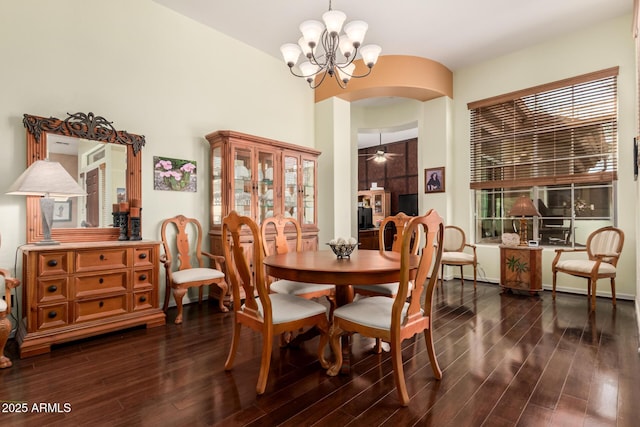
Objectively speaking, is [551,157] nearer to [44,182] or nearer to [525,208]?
[525,208]

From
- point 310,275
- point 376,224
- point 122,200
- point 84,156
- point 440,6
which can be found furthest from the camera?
point 376,224

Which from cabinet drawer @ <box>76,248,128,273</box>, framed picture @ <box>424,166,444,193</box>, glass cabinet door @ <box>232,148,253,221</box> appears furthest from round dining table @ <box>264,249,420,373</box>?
framed picture @ <box>424,166,444,193</box>

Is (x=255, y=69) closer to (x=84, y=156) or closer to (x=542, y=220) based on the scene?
(x=84, y=156)

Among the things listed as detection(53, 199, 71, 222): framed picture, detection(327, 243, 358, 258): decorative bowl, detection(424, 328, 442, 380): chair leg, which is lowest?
detection(424, 328, 442, 380): chair leg

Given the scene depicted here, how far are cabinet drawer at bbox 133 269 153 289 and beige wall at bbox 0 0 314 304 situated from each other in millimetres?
642

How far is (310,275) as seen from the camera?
6.66 ft

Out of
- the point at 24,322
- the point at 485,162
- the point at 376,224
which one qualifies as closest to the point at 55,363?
the point at 24,322

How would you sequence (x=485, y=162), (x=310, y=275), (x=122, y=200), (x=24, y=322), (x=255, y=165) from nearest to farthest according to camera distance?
(x=310, y=275) < (x=24, y=322) < (x=122, y=200) < (x=255, y=165) < (x=485, y=162)

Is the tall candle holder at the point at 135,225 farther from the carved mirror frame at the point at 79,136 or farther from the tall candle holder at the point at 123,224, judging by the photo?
the carved mirror frame at the point at 79,136

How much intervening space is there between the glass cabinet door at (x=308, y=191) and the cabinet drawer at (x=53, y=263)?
2.73m

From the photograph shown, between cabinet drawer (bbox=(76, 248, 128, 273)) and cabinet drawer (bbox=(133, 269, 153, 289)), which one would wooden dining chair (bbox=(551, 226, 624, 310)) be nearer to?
cabinet drawer (bbox=(133, 269, 153, 289))

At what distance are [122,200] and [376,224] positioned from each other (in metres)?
6.89

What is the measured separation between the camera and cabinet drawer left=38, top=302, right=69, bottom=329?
2.51 metres

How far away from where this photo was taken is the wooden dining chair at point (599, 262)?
3.55 metres
